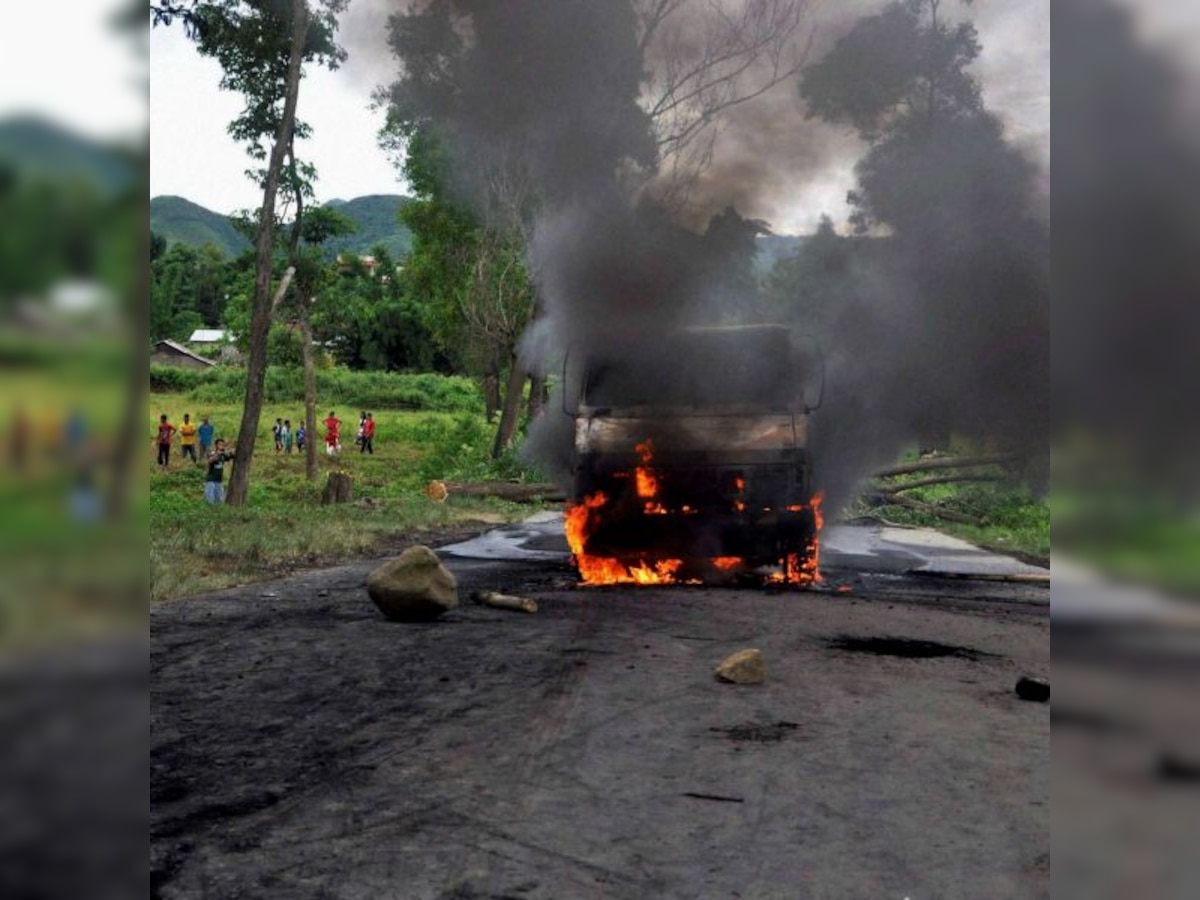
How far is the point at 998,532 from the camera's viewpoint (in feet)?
50.0

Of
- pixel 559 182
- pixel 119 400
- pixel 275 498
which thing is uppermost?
pixel 559 182

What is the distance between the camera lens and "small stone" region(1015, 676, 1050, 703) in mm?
5113

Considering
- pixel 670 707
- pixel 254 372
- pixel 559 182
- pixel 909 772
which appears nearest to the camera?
pixel 909 772

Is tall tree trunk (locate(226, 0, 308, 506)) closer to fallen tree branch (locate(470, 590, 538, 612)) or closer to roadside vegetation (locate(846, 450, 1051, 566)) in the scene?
fallen tree branch (locate(470, 590, 538, 612))

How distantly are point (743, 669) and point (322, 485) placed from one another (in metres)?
17.4

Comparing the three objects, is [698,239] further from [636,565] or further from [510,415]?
[510,415]

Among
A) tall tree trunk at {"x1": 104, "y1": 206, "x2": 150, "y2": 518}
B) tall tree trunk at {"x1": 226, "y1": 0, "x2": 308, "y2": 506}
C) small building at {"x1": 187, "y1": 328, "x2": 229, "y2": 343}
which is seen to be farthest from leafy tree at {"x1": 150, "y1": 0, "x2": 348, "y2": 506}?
small building at {"x1": 187, "y1": 328, "x2": 229, "y2": 343}

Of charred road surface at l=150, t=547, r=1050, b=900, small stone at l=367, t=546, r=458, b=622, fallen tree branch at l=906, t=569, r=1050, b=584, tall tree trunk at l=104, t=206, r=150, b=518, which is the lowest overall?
fallen tree branch at l=906, t=569, r=1050, b=584

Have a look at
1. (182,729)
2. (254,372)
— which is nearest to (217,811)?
(182,729)

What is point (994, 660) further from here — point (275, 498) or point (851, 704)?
point (275, 498)

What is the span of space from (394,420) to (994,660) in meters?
26.6

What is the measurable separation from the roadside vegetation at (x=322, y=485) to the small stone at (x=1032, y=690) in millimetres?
4267

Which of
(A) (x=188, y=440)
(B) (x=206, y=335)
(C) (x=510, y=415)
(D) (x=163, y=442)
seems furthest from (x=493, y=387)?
(B) (x=206, y=335)

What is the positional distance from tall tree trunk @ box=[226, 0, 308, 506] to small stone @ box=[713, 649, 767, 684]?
1227 cm
